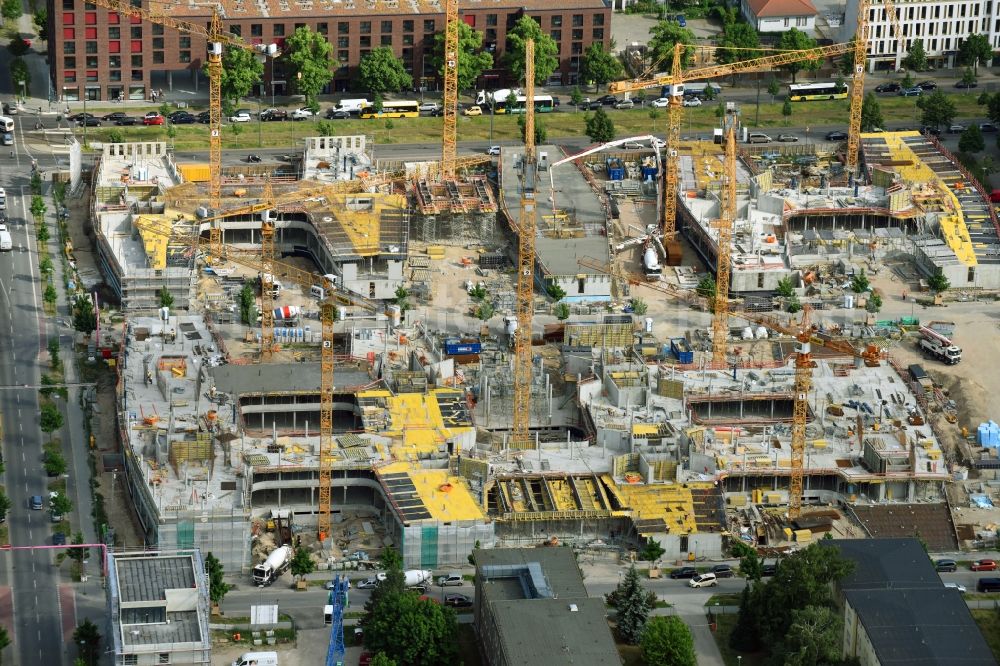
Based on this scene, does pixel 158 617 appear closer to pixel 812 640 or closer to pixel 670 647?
pixel 670 647

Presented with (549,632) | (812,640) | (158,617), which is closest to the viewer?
(549,632)

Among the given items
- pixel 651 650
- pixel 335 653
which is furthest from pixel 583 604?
pixel 335 653

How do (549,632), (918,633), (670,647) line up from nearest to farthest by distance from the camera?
(549,632), (918,633), (670,647)

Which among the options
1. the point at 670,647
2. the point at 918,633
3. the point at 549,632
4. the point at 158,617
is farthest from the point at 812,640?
the point at 158,617

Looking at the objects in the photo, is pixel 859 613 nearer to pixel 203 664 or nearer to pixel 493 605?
pixel 493 605

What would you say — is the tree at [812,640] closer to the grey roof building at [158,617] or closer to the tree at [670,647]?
the tree at [670,647]

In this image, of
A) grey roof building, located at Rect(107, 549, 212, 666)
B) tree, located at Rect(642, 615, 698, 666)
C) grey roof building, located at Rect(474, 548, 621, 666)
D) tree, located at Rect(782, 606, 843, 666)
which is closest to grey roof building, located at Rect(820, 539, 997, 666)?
tree, located at Rect(782, 606, 843, 666)
